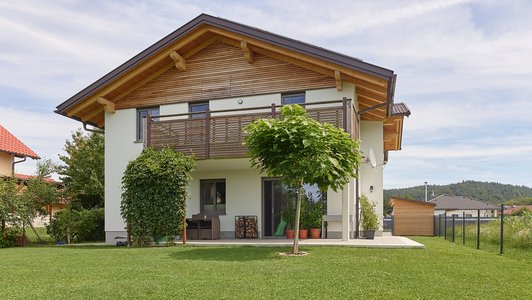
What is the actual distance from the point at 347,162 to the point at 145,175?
19.0 ft

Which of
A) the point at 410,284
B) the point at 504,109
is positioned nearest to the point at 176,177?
the point at 410,284

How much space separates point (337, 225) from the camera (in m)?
13.9

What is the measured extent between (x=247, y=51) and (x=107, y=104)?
18.1 feet

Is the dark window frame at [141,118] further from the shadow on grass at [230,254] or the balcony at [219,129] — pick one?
the shadow on grass at [230,254]

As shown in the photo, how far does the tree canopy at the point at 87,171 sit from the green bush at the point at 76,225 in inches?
102

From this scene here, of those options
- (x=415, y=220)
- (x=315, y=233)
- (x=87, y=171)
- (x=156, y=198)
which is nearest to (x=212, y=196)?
(x=156, y=198)

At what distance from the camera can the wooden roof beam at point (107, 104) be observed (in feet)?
53.3

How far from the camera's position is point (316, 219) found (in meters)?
14.2

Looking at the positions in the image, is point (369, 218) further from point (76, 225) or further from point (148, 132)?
point (76, 225)

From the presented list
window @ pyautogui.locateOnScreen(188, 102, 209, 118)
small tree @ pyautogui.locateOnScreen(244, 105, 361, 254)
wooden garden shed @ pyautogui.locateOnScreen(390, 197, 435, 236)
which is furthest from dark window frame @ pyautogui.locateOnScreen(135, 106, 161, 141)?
wooden garden shed @ pyautogui.locateOnScreen(390, 197, 435, 236)

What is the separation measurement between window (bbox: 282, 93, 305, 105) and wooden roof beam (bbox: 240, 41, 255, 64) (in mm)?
1616

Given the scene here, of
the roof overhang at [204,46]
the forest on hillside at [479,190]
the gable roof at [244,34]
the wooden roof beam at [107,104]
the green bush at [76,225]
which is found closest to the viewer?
the gable roof at [244,34]

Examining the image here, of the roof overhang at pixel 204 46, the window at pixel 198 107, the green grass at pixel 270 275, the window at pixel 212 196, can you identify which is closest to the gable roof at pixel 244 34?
the roof overhang at pixel 204 46

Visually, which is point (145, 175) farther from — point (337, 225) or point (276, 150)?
point (337, 225)
